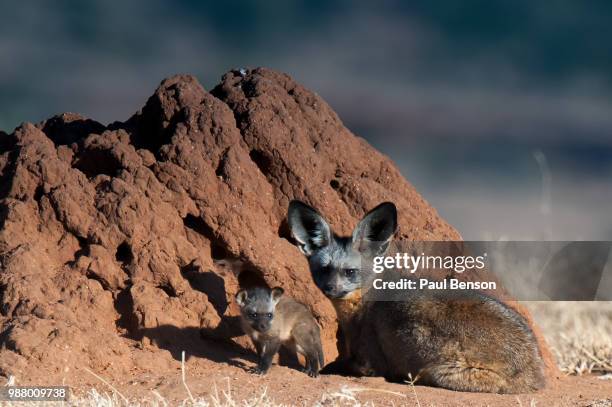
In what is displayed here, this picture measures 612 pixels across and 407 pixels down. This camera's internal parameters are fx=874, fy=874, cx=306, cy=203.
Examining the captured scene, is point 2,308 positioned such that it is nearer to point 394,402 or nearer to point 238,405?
point 238,405

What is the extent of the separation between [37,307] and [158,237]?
1.51 meters

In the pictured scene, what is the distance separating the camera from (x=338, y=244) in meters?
9.05

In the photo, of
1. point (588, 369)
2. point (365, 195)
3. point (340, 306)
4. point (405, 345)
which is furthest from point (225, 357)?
point (588, 369)

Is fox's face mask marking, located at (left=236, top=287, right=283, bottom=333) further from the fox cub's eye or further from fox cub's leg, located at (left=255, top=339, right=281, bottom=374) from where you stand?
the fox cub's eye

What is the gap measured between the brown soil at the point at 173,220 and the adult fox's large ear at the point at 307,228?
53cm

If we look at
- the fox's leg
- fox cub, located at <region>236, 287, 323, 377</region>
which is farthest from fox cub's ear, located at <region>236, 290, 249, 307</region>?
the fox's leg

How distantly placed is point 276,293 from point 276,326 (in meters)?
0.34

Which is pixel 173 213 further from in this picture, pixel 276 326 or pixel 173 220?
pixel 276 326

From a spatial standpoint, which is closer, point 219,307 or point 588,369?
point 219,307

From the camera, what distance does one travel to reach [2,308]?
8500 millimetres

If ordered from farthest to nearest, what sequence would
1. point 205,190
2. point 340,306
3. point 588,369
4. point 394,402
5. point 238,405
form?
point 588,369, point 205,190, point 340,306, point 394,402, point 238,405

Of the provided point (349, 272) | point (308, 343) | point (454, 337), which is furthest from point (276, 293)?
point (454, 337)

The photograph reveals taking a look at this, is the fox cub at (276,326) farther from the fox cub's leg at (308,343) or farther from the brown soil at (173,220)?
the brown soil at (173,220)

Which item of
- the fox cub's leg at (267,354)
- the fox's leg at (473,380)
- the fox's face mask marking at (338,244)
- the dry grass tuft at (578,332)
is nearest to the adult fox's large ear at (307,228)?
the fox's face mask marking at (338,244)
